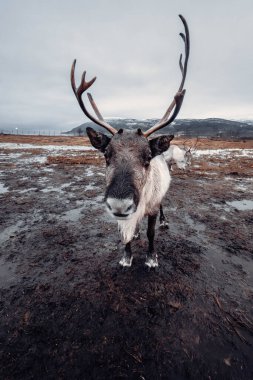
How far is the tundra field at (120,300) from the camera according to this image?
233cm

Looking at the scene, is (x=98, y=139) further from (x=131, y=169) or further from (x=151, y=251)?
(x=151, y=251)

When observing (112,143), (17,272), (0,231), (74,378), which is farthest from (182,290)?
(0,231)

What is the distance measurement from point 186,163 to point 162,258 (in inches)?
427

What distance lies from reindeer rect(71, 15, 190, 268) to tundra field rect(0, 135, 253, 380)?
682mm

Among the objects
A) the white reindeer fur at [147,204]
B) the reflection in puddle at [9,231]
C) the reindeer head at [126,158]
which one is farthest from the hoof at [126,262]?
the reflection in puddle at [9,231]

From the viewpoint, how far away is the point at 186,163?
1409 centimetres

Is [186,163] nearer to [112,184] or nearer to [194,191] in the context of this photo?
[194,191]

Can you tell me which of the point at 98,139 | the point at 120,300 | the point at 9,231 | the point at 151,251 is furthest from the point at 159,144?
the point at 9,231

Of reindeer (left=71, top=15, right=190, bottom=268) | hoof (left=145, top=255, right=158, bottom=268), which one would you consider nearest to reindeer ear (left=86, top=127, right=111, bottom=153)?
reindeer (left=71, top=15, right=190, bottom=268)

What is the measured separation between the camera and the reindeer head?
2.30 metres

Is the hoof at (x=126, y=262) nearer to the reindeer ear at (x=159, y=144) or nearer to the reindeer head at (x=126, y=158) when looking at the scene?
the reindeer head at (x=126, y=158)

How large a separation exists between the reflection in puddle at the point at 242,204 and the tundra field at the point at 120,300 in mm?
927

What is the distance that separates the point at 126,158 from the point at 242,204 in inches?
265

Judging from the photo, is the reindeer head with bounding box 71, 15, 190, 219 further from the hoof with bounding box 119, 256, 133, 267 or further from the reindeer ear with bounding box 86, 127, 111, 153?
the hoof with bounding box 119, 256, 133, 267
